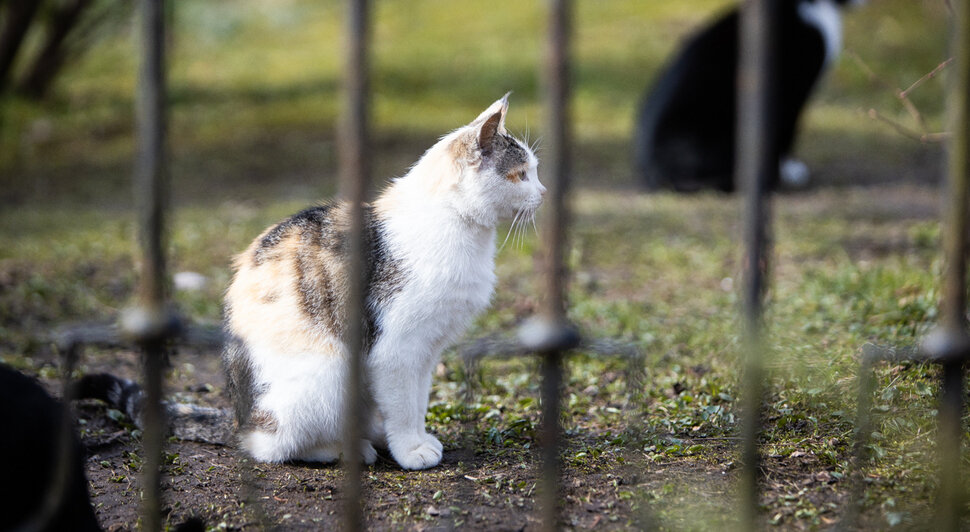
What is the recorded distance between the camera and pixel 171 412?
2701 mm

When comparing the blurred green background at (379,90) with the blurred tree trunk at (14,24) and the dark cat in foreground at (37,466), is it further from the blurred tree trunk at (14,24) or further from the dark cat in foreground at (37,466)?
the dark cat in foreground at (37,466)

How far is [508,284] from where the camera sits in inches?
180

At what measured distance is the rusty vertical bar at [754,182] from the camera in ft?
4.41

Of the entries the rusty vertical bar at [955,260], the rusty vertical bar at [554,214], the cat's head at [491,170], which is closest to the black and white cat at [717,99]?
the cat's head at [491,170]

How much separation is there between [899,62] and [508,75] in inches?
151

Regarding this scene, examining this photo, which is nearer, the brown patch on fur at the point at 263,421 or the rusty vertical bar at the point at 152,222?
the rusty vertical bar at the point at 152,222

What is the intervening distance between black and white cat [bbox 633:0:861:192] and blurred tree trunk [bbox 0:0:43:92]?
4915mm

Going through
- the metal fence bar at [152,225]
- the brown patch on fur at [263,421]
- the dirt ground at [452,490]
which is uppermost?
the metal fence bar at [152,225]

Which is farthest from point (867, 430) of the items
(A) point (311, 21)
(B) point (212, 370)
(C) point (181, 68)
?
(A) point (311, 21)

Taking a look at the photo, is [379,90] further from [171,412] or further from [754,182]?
[754,182]

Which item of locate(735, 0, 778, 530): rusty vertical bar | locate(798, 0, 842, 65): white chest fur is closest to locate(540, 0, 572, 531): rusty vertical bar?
locate(735, 0, 778, 530): rusty vertical bar

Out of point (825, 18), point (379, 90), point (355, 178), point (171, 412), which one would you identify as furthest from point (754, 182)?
point (379, 90)

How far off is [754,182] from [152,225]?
0.94 m

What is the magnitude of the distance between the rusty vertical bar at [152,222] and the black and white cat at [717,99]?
5.17m
